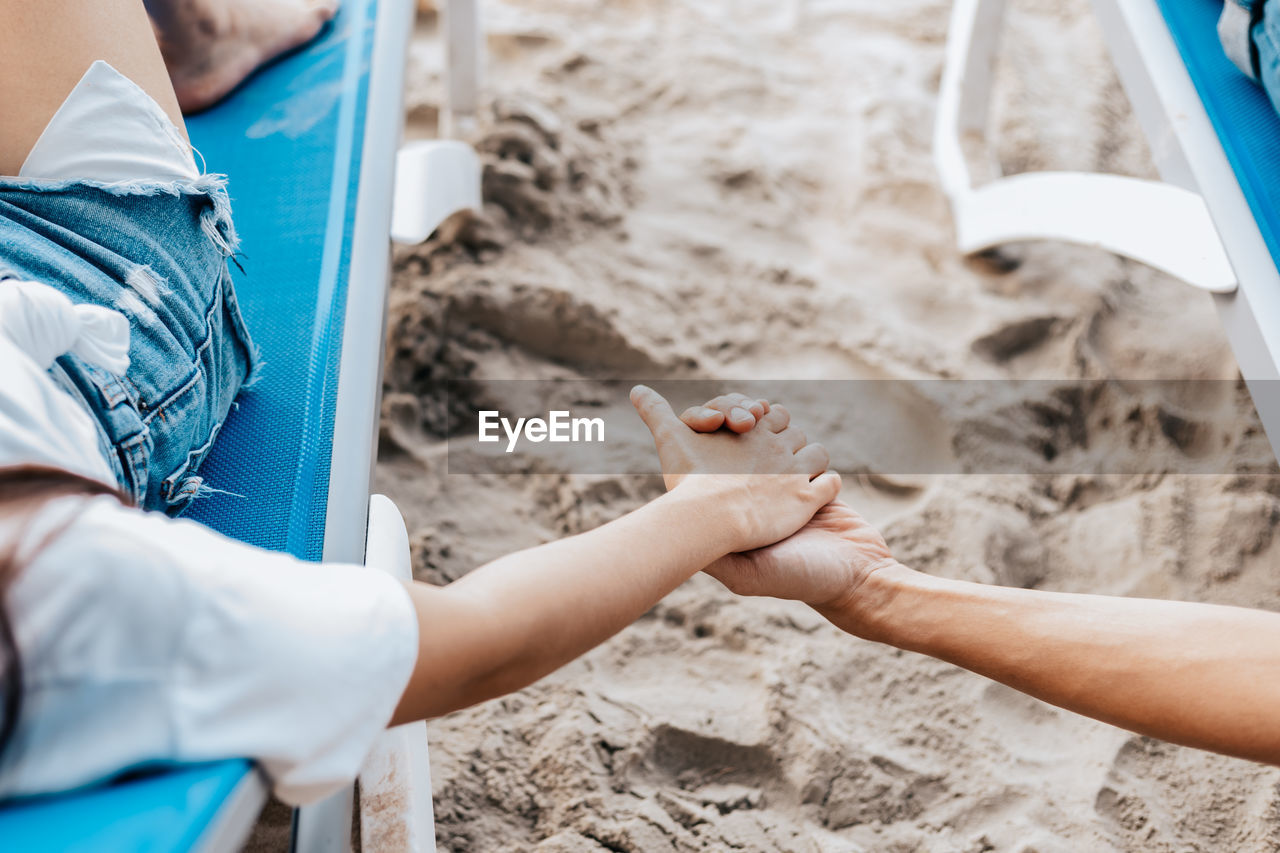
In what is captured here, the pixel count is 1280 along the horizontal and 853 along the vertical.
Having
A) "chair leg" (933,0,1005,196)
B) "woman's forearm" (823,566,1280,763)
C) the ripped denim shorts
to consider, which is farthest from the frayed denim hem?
"chair leg" (933,0,1005,196)

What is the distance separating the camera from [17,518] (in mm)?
465

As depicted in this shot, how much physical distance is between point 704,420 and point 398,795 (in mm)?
466

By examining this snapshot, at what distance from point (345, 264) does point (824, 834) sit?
0.81 meters

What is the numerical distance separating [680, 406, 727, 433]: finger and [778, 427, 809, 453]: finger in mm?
83

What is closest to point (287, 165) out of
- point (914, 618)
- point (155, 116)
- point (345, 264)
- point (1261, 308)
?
point (345, 264)

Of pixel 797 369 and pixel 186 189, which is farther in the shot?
pixel 797 369

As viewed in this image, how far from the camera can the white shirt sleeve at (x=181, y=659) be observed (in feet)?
1.48

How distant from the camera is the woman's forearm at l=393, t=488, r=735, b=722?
564mm

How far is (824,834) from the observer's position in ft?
3.01

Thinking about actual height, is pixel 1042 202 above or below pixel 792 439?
above

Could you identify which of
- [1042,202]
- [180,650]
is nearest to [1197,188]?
[1042,202]

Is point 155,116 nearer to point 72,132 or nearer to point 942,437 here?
point 72,132

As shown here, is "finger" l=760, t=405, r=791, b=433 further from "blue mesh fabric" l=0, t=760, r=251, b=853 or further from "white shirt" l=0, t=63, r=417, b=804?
"blue mesh fabric" l=0, t=760, r=251, b=853

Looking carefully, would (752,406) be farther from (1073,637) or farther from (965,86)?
(965,86)
